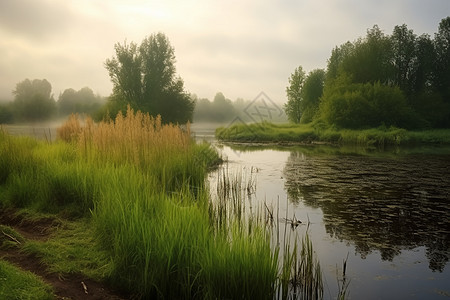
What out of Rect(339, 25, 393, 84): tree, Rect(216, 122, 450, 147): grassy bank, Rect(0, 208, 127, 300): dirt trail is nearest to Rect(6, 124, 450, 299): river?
Rect(0, 208, 127, 300): dirt trail

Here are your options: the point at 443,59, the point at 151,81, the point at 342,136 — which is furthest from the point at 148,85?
the point at 443,59

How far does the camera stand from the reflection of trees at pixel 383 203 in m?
5.21

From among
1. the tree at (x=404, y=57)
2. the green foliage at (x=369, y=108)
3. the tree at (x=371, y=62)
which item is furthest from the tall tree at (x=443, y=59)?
the green foliage at (x=369, y=108)

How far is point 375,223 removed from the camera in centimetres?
606

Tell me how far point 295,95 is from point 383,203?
43.6 metres

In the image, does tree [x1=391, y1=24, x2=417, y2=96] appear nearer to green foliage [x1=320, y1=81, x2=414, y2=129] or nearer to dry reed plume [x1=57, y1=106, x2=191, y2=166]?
green foliage [x1=320, y1=81, x2=414, y2=129]

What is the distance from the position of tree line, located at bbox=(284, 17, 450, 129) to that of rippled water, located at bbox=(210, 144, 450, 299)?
21.2 meters

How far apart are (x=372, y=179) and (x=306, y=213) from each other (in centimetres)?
496

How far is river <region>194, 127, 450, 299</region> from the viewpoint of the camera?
4.00 m

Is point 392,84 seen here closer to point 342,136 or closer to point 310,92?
point 310,92

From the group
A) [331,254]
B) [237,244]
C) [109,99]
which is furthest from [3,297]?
[109,99]

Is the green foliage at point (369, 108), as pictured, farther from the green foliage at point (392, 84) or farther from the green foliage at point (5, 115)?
the green foliage at point (5, 115)

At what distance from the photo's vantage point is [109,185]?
4.75 meters

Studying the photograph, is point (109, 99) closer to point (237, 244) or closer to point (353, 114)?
point (353, 114)
